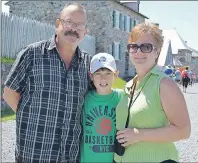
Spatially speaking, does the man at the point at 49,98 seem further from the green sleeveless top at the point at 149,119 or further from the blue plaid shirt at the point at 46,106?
the green sleeveless top at the point at 149,119

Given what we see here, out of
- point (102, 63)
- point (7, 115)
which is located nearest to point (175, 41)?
point (7, 115)

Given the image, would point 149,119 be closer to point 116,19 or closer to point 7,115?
point 7,115

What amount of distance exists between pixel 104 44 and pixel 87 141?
23.3m

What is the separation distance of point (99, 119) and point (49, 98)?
418 mm

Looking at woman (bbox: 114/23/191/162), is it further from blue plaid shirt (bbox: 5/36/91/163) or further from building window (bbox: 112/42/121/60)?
building window (bbox: 112/42/121/60)

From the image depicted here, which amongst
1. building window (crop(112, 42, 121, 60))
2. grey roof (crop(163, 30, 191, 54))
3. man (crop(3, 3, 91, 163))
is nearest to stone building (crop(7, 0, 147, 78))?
building window (crop(112, 42, 121, 60))

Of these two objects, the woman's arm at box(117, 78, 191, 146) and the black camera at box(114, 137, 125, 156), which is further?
the black camera at box(114, 137, 125, 156)

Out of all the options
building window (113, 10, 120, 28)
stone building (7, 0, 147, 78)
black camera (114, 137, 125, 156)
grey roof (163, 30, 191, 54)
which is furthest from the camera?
grey roof (163, 30, 191, 54)

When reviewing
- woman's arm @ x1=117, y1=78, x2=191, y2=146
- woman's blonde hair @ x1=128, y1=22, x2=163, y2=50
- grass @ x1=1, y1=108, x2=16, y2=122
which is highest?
woman's blonde hair @ x1=128, y1=22, x2=163, y2=50

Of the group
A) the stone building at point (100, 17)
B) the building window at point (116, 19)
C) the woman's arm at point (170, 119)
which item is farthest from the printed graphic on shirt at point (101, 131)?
the building window at point (116, 19)

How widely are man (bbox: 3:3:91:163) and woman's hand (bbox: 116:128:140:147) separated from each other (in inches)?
15.9

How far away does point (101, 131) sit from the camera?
9.25 ft

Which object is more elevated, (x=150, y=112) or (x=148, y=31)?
(x=148, y=31)

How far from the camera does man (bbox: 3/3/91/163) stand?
8.82ft
